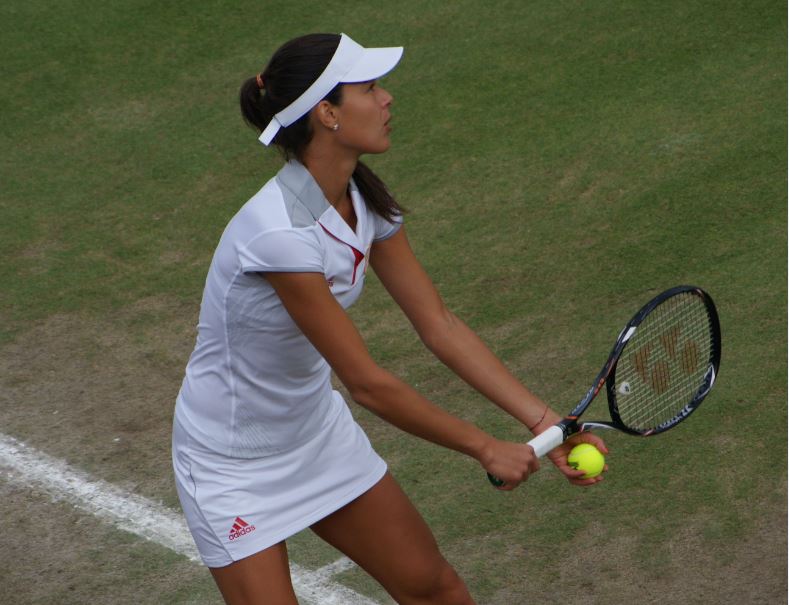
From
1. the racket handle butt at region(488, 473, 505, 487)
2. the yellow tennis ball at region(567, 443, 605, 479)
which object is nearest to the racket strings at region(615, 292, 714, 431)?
the yellow tennis ball at region(567, 443, 605, 479)

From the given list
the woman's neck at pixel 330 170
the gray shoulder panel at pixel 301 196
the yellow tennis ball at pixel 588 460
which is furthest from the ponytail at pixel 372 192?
the yellow tennis ball at pixel 588 460

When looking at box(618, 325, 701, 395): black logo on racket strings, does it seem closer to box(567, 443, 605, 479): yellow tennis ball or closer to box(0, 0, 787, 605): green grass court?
box(567, 443, 605, 479): yellow tennis ball

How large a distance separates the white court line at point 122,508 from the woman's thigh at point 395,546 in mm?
991

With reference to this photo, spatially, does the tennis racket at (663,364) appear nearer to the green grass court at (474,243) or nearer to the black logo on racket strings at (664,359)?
the black logo on racket strings at (664,359)

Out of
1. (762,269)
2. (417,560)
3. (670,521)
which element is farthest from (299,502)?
(762,269)

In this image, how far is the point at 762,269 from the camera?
6535 millimetres

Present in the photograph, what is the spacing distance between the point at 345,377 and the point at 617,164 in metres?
4.60

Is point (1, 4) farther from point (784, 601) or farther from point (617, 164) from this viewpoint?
point (784, 601)

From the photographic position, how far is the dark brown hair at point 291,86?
342cm

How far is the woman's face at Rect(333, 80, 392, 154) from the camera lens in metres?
3.44

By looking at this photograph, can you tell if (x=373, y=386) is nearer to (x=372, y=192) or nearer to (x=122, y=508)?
(x=372, y=192)

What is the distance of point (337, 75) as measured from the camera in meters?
Answer: 3.41

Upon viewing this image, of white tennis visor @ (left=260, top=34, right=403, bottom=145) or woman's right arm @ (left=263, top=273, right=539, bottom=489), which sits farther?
white tennis visor @ (left=260, top=34, right=403, bottom=145)

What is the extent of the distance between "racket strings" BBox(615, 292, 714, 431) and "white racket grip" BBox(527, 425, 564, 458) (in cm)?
45
